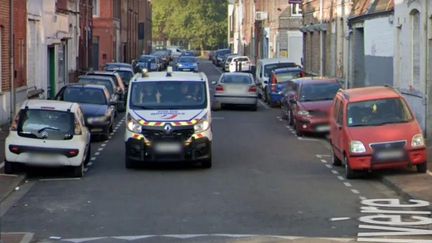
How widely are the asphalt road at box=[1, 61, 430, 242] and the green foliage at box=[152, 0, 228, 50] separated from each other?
105469 mm

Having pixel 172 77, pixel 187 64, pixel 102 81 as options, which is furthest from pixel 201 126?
pixel 187 64

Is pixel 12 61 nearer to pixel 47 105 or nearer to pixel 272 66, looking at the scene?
pixel 47 105

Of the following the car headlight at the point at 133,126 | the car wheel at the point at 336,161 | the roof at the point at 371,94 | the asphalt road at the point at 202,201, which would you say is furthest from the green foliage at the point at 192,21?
the car headlight at the point at 133,126

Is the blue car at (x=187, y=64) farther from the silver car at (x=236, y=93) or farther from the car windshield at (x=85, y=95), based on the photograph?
the car windshield at (x=85, y=95)

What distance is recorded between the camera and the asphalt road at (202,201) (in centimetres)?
1157

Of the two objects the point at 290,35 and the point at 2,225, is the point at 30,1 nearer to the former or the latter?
the point at 2,225

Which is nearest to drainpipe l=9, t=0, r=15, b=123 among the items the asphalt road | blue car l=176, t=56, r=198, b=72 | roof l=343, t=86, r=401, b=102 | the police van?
the asphalt road

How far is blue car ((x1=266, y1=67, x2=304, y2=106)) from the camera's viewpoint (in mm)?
37062

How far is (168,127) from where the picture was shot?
698 inches

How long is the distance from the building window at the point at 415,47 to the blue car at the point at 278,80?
12093 mm

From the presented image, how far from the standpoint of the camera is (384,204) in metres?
14.0

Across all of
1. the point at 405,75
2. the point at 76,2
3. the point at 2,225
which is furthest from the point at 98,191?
the point at 76,2

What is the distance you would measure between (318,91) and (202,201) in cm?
1312

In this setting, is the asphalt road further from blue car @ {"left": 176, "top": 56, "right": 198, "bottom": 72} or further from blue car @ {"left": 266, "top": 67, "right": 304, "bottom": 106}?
blue car @ {"left": 176, "top": 56, "right": 198, "bottom": 72}
